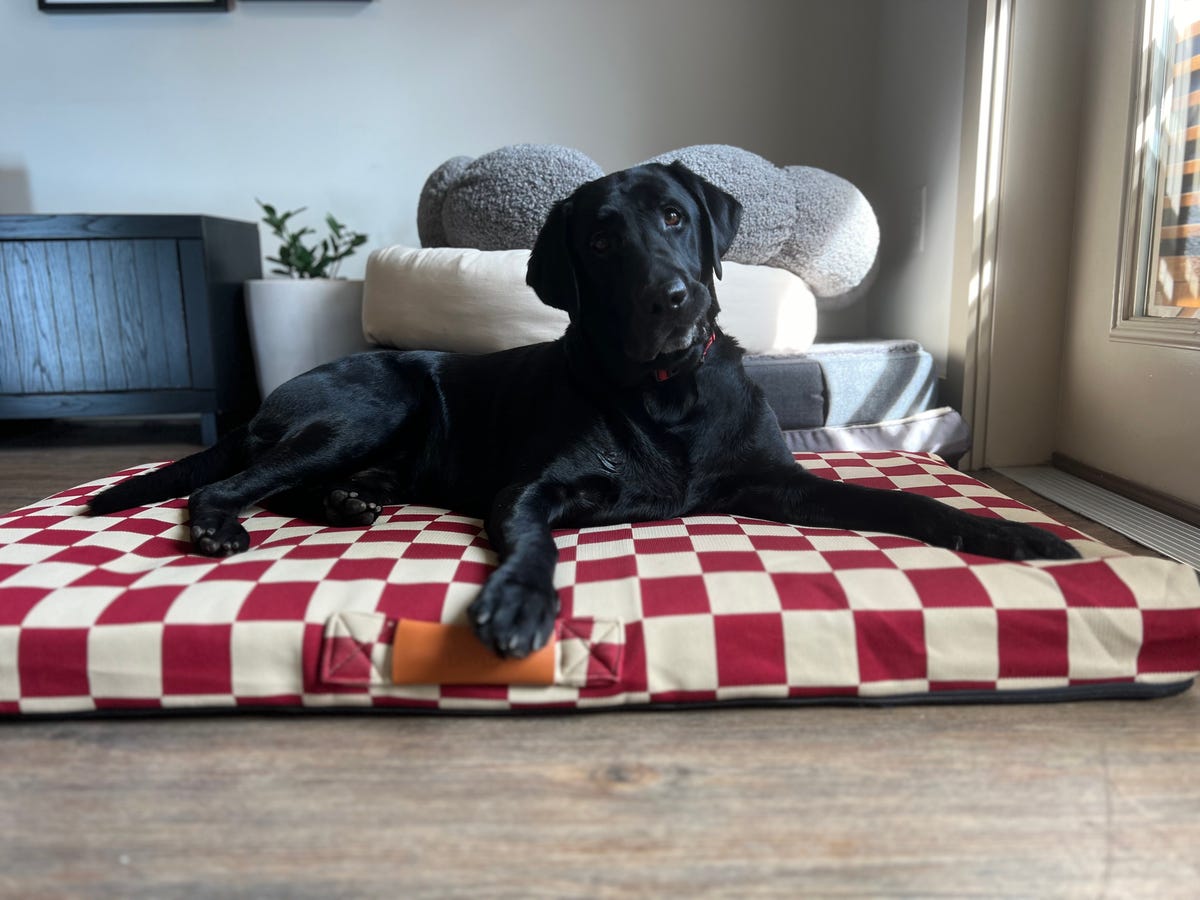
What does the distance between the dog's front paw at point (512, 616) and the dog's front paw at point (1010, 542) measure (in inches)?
24.9

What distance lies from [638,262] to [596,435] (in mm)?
301

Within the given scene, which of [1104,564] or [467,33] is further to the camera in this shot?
[467,33]

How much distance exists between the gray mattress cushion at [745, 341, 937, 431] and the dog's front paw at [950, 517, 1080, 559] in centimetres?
95

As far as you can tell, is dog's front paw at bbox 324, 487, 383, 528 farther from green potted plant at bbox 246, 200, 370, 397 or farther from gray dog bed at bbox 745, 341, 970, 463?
green potted plant at bbox 246, 200, 370, 397

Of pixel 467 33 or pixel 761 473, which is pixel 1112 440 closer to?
pixel 761 473

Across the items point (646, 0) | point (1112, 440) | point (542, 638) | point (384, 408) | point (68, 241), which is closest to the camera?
point (542, 638)

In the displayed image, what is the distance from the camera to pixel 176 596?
3.59 feet

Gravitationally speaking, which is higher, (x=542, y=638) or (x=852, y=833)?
(x=542, y=638)

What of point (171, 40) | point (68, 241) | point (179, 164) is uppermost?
point (171, 40)

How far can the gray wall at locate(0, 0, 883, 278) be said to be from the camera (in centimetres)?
329

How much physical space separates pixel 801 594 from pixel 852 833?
1.08ft

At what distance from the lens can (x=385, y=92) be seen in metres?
3.35

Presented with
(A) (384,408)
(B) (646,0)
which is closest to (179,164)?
(B) (646,0)

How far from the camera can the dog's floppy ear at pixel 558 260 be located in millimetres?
1469
